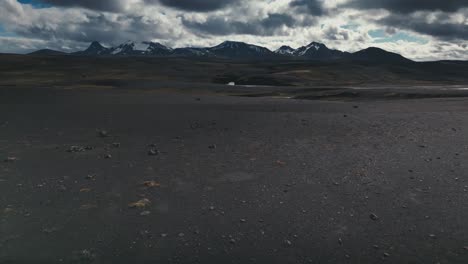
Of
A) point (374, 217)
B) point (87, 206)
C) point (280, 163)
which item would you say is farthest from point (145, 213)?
point (280, 163)

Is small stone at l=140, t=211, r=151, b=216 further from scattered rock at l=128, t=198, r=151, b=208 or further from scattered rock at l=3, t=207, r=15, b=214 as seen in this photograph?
scattered rock at l=3, t=207, r=15, b=214

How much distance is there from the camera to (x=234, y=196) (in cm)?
1033

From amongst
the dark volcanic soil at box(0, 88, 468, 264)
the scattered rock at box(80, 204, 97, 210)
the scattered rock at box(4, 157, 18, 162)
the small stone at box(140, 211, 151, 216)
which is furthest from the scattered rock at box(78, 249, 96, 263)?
the scattered rock at box(4, 157, 18, 162)

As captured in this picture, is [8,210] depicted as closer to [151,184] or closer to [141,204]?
[141,204]

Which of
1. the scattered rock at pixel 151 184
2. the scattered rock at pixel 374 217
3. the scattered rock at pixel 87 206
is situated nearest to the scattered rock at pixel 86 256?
the scattered rock at pixel 87 206

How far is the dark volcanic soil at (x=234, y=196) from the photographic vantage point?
7461mm

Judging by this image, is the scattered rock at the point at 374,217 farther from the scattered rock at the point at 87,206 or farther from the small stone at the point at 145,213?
the scattered rock at the point at 87,206

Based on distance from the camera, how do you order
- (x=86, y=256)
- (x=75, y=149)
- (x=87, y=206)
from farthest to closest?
(x=75, y=149)
(x=87, y=206)
(x=86, y=256)

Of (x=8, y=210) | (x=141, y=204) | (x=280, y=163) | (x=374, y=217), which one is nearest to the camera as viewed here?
(x=374, y=217)

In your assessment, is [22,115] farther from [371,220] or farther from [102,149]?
[371,220]

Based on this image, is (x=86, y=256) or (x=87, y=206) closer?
(x=86, y=256)

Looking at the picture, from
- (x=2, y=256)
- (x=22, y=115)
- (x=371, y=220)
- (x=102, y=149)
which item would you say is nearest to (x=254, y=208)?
(x=371, y=220)

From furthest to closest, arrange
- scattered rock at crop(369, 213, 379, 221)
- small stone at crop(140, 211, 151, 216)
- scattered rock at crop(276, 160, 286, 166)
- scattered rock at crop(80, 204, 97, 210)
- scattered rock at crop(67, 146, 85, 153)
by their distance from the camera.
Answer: scattered rock at crop(67, 146, 85, 153) → scattered rock at crop(276, 160, 286, 166) → scattered rock at crop(80, 204, 97, 210) → small stone at crop(140, 211, 151, 216) → scattered rock at crop(369, 213, 379, 221)

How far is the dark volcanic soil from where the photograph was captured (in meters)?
7.46
